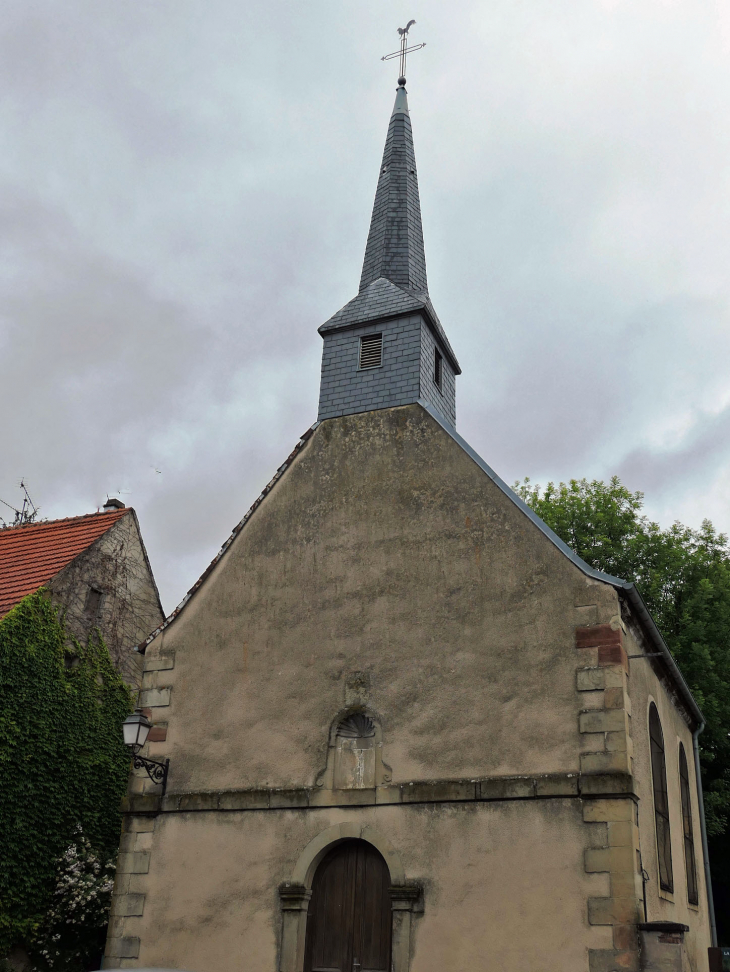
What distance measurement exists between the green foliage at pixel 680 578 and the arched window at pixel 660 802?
7.01m

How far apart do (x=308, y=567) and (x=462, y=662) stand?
2.63m

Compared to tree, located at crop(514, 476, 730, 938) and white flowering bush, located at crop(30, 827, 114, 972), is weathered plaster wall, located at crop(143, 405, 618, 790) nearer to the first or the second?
Answer: white flowering bush, located at crop(30, 827, 114, 972)

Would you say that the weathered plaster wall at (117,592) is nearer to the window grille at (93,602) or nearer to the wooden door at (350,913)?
the window grille at (93,602)

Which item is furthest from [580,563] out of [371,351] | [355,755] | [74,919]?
[74,919]

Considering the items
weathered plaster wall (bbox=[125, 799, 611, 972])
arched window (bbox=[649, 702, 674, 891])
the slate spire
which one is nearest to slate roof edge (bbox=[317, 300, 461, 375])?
the slate spire

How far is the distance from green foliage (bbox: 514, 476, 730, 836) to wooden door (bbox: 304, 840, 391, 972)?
10.3 m

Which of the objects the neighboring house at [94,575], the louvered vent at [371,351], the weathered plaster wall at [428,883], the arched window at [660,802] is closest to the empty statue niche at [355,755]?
the weathered plaster wall at [428,883]

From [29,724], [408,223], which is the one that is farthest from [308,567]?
[408,223]

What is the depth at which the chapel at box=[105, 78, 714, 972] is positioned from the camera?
967cm

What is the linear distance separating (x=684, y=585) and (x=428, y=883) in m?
13.0

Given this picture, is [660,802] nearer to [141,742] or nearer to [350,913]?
[350,913]

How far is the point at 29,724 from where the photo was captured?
14617mm

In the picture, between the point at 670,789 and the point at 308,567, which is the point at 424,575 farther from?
the point at 670,789

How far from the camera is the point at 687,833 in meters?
13.6
